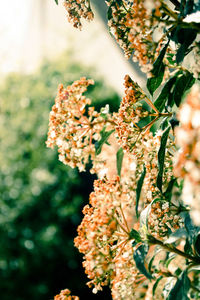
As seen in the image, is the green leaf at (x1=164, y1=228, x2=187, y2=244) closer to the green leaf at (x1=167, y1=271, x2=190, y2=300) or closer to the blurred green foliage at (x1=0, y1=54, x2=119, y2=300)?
the green leaf at (x1=167, y1=271, x2=190, y2=300)

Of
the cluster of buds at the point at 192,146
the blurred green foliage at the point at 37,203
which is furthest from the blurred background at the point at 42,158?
the cluster of buds at the point at 192,146

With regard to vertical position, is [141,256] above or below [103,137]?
below

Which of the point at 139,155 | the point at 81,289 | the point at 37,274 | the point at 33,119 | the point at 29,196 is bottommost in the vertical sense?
the point at 139,155

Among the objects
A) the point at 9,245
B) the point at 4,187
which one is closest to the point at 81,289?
the point at 9,245

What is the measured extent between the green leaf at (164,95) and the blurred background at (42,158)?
2176 millimetres

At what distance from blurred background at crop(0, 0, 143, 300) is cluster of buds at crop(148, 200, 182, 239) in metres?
2.23

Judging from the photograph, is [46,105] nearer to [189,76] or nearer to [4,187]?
[4,187]

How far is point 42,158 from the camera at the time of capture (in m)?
4.41

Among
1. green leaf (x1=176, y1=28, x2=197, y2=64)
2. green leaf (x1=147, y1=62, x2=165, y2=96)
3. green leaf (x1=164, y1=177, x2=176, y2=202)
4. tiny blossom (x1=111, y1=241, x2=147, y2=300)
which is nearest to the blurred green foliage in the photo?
tiny blossom (x1=111, y1=241, x2=147, y2=300)

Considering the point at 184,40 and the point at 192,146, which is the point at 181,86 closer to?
the point at 184,40

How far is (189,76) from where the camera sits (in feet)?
2.14

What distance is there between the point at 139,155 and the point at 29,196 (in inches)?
141

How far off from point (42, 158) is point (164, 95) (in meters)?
3.83

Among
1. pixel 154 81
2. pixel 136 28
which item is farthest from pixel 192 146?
pixel 154 81
